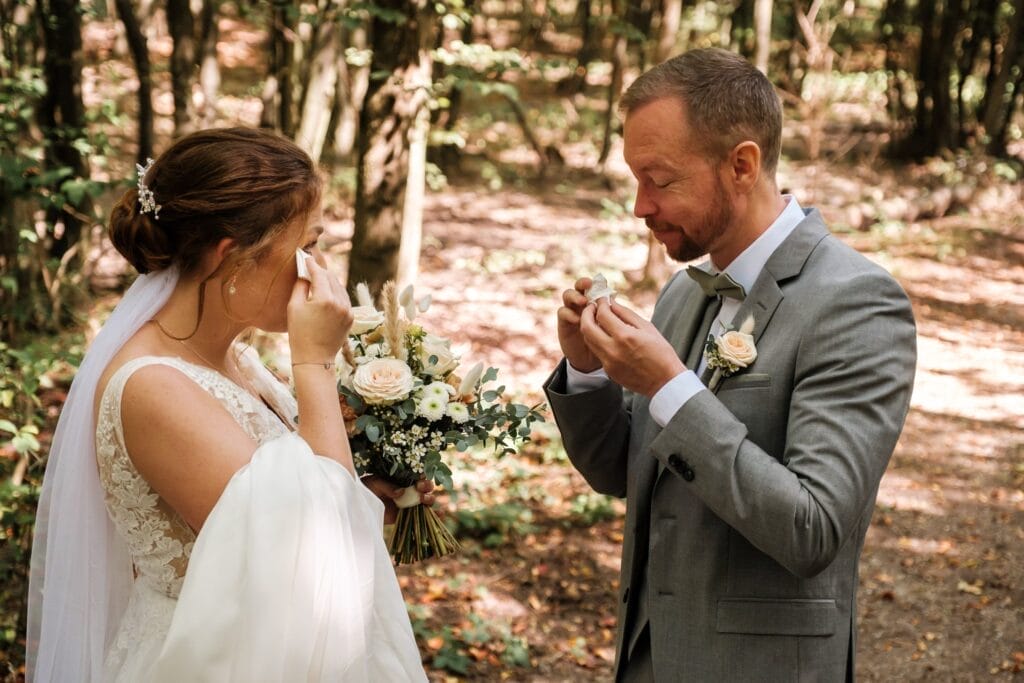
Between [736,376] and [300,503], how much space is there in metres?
1.08

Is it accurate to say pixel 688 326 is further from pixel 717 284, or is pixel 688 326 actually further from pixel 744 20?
pixel 744 20

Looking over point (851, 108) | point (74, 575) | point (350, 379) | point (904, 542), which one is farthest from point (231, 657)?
point (851, 108)

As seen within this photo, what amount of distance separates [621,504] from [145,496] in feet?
15.0

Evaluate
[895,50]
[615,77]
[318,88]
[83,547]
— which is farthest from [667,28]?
[895,50]

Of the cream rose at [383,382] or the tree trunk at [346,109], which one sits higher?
the cream rose at [383,382]

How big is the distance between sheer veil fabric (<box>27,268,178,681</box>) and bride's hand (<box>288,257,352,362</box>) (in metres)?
0.41

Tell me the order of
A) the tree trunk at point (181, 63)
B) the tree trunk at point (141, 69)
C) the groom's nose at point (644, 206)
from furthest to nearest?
the tree trunk at point (181, 63) → the tree trunk at point (141, 69) → the groom's nose at point (644, 206)

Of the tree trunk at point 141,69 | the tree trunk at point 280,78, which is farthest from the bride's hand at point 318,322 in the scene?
the tree trunk at point 280,78

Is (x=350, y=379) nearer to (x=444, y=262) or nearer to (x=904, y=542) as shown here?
(x=904, y=542)

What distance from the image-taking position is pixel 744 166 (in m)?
2.43

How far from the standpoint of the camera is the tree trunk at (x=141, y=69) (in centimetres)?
704

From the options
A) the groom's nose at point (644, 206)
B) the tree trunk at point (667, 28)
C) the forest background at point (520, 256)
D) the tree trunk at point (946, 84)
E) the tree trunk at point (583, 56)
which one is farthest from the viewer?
the tree trunk at point (583, 56)

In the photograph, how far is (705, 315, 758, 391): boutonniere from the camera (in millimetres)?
2264

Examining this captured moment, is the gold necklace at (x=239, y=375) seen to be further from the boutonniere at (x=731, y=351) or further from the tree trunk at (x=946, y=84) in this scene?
the tree trunk at (x=946, y=84)
